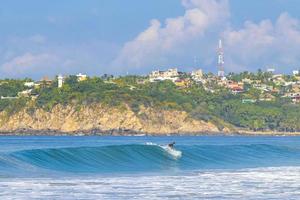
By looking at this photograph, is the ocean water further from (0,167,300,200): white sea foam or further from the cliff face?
the cliff face

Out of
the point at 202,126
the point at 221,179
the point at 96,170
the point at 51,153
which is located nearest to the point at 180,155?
the point at 51,153

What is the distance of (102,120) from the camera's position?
607ft

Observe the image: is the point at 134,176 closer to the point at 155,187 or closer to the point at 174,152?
the point at 155,187

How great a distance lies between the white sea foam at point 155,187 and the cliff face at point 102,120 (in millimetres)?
138062

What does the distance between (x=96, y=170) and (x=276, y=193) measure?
17332 millimetres

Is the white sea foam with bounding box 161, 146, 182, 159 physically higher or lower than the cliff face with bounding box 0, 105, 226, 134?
lower

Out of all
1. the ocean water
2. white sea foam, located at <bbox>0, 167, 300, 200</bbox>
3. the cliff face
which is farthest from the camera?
the cliff face

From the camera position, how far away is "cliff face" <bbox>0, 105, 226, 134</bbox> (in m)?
→ 182

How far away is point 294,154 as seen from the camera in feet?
263

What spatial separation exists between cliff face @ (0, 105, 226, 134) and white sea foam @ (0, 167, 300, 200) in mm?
138062

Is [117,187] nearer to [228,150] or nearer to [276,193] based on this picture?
[276,193]

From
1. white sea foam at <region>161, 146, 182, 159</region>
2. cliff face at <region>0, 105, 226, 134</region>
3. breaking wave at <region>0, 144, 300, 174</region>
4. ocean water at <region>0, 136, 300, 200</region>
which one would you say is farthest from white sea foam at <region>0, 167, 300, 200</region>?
cliff face at <region>0, 105, 226, 134</region>

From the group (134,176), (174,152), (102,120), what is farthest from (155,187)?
(102,120)

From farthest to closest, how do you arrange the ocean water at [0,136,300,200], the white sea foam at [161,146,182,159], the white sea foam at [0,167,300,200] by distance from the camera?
the white sea foam at [161,146,182,159] < the ocean water at [0,136,300,200] < the white sea foam at [0,167,300,200]
